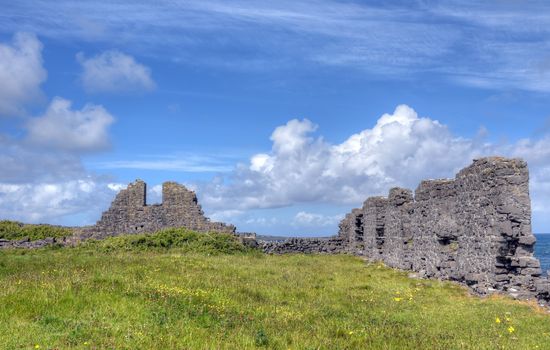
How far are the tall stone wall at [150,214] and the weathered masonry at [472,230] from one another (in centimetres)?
1343

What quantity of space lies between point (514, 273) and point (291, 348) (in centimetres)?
1144

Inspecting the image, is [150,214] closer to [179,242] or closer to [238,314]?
→ [179,242]

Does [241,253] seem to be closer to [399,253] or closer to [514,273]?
[399,253]

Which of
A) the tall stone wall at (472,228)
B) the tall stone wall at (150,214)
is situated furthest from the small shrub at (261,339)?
the tall stone wall at (150,214)

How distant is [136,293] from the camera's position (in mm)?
12602

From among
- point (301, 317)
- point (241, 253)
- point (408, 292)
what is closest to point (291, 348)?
point (301, 317)

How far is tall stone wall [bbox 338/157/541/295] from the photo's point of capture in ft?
57.6

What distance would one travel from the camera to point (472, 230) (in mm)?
20078

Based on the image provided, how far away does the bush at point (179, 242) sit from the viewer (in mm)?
30891

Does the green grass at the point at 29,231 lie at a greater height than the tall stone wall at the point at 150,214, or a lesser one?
lesser

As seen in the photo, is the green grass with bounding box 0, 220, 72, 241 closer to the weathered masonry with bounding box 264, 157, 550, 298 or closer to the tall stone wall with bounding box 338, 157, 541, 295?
the weathered masonry with bounding box 264, 157, 550, 298

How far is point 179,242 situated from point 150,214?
691cm

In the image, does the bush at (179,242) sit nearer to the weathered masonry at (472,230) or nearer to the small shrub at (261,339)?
the weathered masonry at (472,230)

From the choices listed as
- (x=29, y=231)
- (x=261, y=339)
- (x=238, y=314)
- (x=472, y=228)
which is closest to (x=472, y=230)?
(x=472, y=228)
